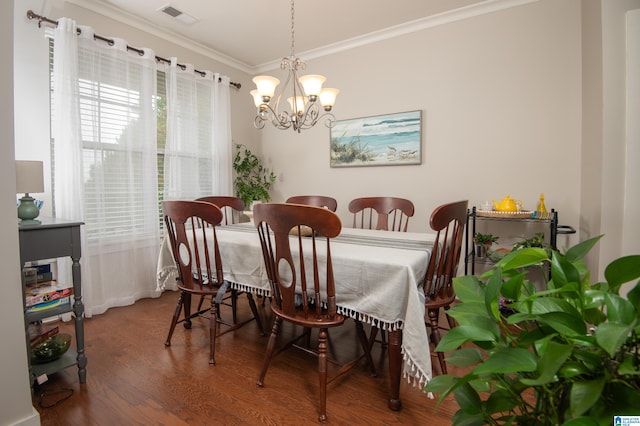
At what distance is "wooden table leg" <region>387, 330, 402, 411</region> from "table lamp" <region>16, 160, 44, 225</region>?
1888 millimetres

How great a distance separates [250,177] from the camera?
4.43 meters

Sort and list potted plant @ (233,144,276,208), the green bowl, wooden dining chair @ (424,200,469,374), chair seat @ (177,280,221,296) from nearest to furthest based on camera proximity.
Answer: wooden dining chair @ (424,200,469,374) < the green bowl < chair seat @ (177,280,221,296) < potted plant @ (233,144,276,208)

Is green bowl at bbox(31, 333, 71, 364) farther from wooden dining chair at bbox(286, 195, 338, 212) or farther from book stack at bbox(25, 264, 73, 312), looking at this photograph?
wooden dining chair at bbox(286, 195, 338, 212)

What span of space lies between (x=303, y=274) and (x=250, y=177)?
317 cm

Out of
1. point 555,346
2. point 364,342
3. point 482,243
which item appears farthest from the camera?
point 482,243

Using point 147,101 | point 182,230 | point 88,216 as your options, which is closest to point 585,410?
point 182,230

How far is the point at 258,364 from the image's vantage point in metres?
1.96

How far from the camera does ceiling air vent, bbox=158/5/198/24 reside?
2.95m

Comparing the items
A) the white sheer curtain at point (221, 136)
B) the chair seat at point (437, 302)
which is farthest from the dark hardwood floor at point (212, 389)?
the white sheer curtain at point (221, 136)

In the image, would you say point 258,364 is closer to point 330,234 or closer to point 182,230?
point 182,230

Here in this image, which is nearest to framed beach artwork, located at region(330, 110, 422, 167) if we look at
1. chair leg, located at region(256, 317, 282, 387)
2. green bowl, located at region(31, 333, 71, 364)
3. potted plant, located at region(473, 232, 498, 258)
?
potted plant, located at region(473, 232, 498, 258)

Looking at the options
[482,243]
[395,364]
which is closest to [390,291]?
[395,364]

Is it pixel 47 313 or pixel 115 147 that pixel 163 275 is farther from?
pixel 115 147

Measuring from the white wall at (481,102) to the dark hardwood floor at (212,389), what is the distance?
6.00ft
